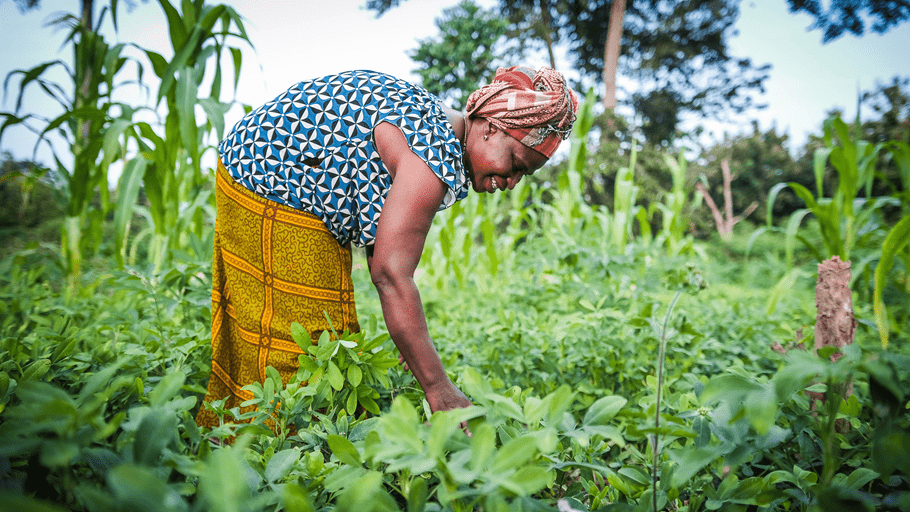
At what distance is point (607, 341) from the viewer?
5.97 feet

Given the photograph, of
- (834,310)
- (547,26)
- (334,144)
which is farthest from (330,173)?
(547,26)

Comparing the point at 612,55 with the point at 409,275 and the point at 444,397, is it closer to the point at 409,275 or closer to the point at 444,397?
the point at 409,275

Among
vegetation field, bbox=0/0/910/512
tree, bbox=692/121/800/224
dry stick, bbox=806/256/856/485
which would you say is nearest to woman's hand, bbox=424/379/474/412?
vegetation field, bbox=0/0/910/512

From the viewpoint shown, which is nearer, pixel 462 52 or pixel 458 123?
pixel 458 123

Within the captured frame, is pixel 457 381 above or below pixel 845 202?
below

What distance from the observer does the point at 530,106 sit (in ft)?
4.43

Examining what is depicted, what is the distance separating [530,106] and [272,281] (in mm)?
984

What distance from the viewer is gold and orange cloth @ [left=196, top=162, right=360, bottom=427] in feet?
4.58

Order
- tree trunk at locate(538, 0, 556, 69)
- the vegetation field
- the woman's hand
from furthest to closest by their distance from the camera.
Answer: tree trunk at locate(538, 0, 556, 69) → the woman's hand → the vegetation field

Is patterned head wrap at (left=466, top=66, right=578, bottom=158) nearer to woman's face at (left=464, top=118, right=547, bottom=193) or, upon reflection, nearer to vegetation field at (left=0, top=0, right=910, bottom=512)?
woman's face at (left=464, top=118, right=547, bottom=193)

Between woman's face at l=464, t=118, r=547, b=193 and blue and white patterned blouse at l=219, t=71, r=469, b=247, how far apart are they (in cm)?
12

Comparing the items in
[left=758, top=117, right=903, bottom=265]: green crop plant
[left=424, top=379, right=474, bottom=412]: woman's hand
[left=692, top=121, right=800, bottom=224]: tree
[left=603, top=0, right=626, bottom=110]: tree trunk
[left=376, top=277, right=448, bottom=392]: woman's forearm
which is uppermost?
[left=603, top=0, right=626, bottom=110]: tree trunk

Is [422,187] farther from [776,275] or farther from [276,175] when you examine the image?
[776,275]

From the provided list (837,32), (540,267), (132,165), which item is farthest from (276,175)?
(837,32)
